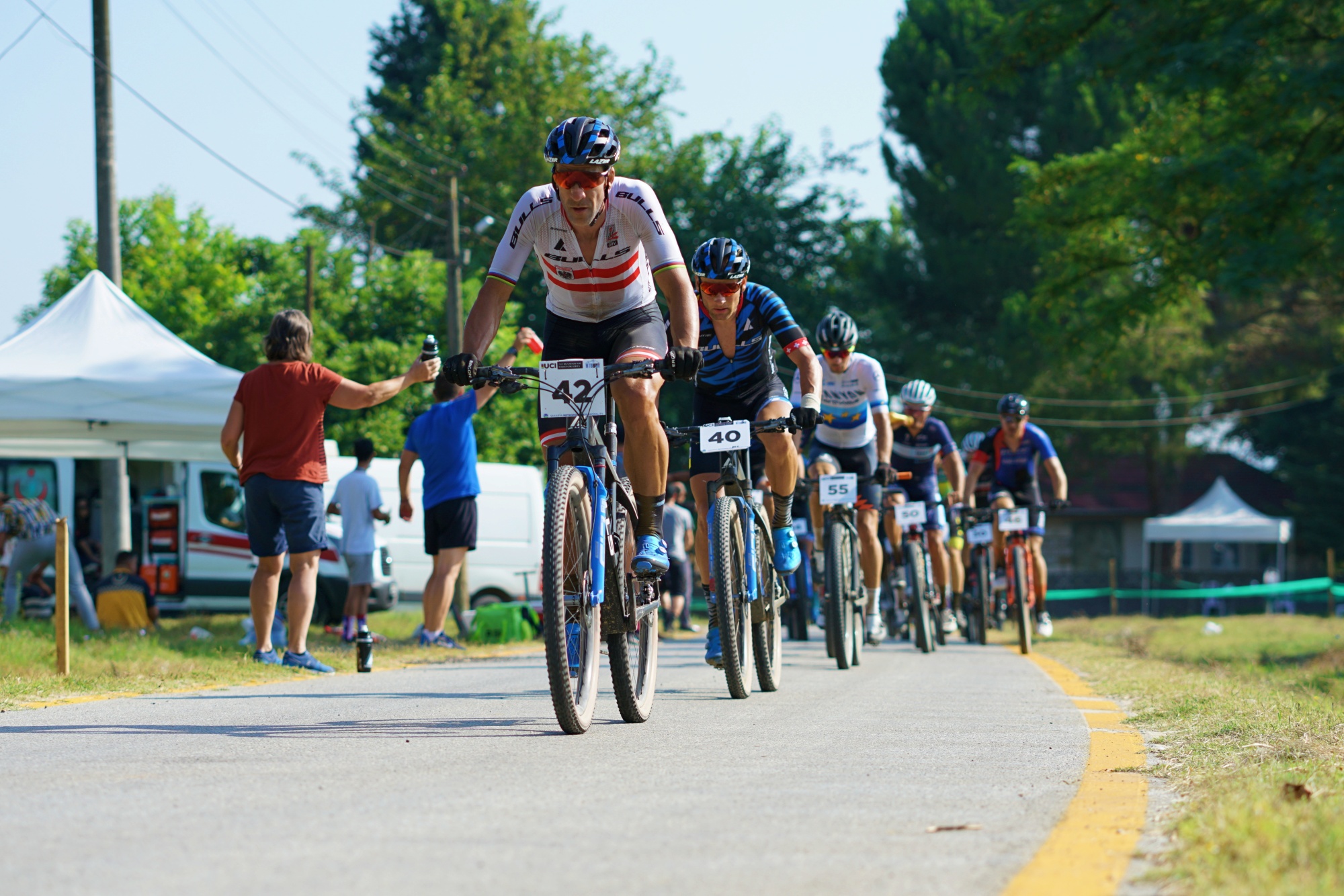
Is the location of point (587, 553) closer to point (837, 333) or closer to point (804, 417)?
point (804, 417)

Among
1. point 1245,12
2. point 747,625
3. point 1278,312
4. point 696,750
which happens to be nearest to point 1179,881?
point 696,750

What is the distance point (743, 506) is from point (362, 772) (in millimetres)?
3015

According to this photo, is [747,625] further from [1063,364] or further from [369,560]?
[1063,364]

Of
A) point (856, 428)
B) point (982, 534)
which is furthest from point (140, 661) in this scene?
point (982, 534)

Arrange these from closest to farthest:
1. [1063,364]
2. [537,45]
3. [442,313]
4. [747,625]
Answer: [747,625] → [1063,364] → [442,313] → [537,45]

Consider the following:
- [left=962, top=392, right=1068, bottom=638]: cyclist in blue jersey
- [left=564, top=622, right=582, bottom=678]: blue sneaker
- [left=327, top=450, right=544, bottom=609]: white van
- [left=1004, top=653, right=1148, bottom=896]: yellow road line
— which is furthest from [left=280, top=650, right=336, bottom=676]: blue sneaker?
[left=327, top=450, right=544, bottom=609]: white van

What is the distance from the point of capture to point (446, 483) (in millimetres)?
11031

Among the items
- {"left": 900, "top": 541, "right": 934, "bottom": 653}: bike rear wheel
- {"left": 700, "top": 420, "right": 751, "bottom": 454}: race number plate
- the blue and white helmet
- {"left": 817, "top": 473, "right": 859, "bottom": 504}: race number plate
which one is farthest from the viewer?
the blue and white helmet

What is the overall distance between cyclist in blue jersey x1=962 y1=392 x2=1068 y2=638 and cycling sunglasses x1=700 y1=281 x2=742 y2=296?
19.3 ft

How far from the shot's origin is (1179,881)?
9.29 feet

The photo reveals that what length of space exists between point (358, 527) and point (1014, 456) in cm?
595

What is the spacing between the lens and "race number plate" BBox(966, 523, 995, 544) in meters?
13.8

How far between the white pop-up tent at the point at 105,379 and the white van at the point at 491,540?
24.7ft

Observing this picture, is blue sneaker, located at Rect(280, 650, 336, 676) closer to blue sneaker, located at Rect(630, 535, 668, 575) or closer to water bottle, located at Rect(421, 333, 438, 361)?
water bottle, located at Rect(421, 333, 438, 361)
